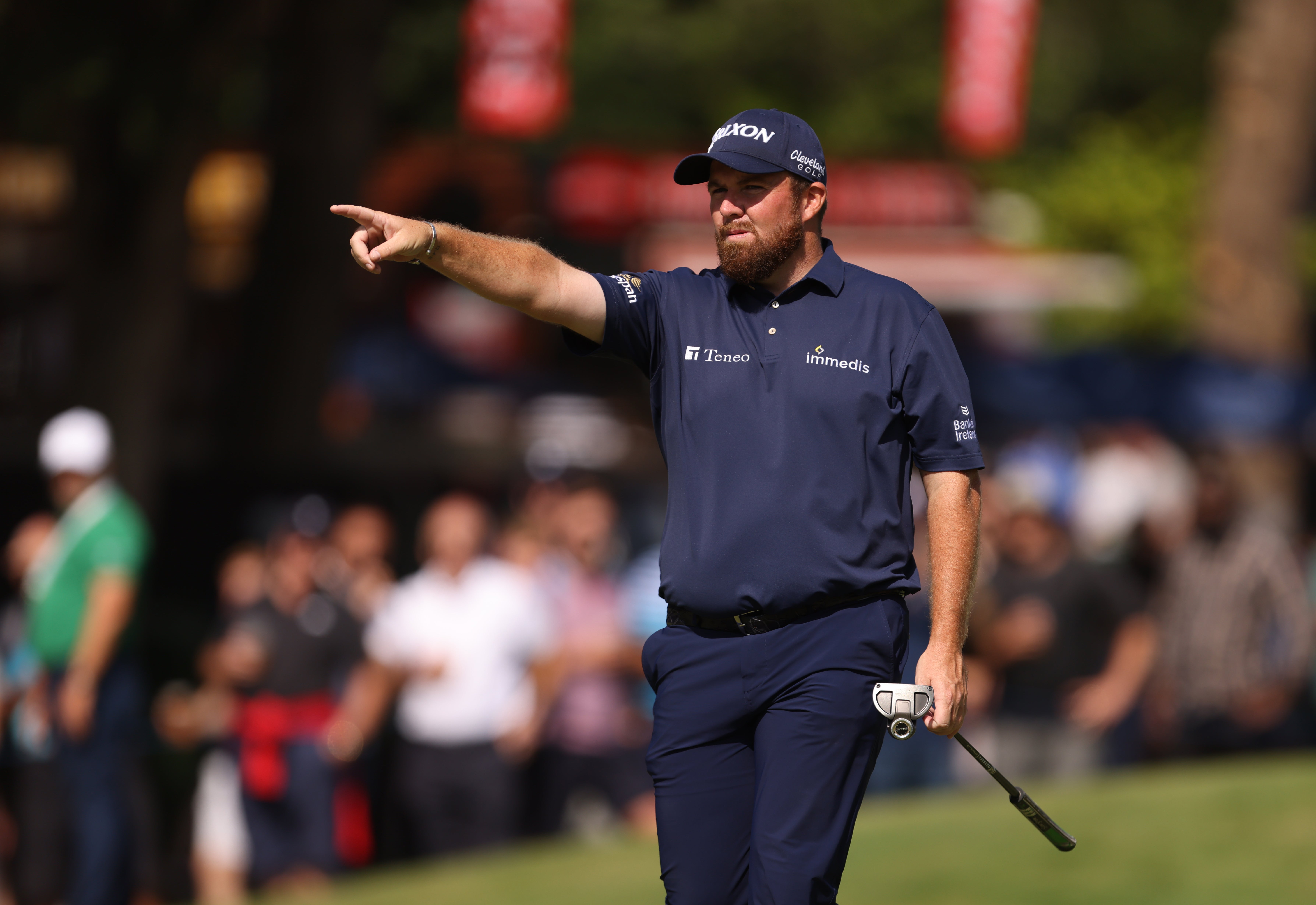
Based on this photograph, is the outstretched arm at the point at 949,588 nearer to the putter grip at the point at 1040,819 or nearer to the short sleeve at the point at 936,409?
the short sleeve at the point at 936,409

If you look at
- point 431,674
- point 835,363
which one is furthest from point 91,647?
point 835,363

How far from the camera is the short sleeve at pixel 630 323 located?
4637 millimetres

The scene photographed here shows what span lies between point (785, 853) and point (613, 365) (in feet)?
99.0

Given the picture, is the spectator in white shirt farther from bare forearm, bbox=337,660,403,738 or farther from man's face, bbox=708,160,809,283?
man's face, bbox=708,160,809,283

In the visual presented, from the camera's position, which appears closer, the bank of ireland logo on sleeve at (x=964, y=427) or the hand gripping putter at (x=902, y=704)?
the hand gripping putter at (x=902, y=704)

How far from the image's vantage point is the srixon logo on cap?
14.8ft

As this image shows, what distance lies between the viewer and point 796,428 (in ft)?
14.8

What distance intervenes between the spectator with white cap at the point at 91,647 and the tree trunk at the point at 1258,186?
1276 cm

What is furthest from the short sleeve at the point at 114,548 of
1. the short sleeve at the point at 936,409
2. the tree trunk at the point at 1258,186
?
the tree trunk at the point at 1258,186

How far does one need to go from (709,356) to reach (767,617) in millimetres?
661

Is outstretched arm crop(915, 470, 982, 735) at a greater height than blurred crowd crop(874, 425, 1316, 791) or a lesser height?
greater

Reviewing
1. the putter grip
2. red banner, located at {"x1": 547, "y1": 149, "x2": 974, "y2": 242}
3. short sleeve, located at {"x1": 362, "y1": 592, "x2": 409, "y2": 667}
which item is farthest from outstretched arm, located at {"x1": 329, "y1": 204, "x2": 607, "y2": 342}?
red banner, located at {"x1": 547, "y1": 149, "x2": 974, "y2": 242}

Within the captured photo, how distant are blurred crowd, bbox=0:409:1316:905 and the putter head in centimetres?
544

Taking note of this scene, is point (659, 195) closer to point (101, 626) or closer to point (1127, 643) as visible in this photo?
point (1127, 643)
